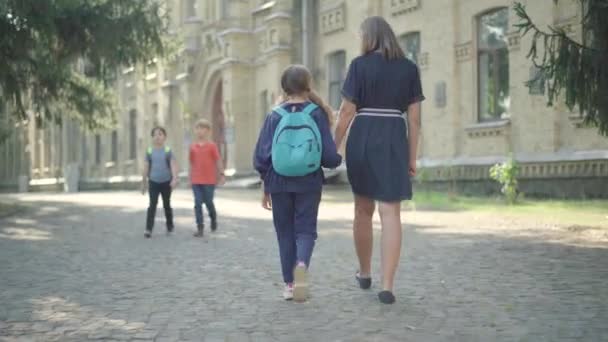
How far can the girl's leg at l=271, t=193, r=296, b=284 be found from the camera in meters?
5.81

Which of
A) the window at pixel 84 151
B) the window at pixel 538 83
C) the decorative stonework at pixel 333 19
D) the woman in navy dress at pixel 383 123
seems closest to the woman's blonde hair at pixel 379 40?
the woman in navy dress at pixel 383 123

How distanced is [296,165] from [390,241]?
87 centimetres

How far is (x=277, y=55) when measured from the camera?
87.6ft

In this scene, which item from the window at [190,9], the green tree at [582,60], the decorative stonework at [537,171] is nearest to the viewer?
the green tree at [582,60]

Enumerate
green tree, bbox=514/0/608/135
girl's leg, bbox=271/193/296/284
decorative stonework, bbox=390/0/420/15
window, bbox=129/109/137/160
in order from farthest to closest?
window, bbox=129/109/137/160
decorative stonework, bbox=390/0/420/15
green tree, bbox=514/0/608/135
girl's leg, bbox=271/193/296/284

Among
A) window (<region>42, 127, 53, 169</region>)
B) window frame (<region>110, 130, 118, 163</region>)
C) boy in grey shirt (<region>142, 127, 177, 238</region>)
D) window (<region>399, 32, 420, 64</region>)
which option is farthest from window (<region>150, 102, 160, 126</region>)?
boy in grey shirt (<region>142, 127, 177, 238</region>)

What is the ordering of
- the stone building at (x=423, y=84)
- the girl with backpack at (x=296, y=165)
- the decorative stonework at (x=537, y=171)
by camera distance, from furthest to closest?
Answer: the stone building at (x=423, y=84) < the decorative stonework at (x=537, y=171) < the girl with backpack at (x=296, y=165)

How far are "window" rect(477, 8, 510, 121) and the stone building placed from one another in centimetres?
3

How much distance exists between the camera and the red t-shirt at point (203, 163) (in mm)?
11422

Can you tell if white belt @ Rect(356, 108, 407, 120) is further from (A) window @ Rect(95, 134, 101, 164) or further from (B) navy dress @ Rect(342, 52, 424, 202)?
(A) window @ Rect(95, 134, 101, 164)

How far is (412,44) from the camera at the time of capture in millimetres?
21656

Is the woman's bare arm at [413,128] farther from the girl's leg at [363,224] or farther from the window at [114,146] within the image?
the window at [114,146]

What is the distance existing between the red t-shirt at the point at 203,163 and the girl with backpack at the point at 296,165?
5634 millimetres

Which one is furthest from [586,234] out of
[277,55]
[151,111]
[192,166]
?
[151,111]
